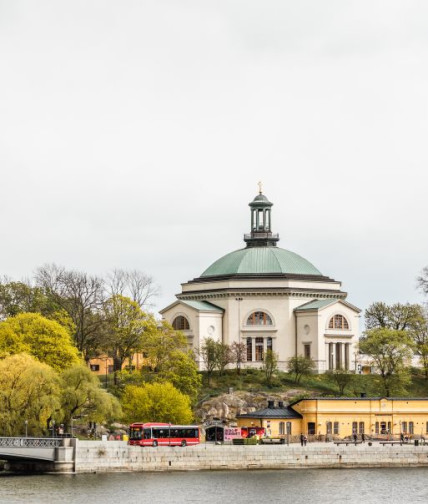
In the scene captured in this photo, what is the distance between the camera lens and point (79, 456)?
95.9 metres

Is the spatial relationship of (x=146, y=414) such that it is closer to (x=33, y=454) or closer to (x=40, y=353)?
(x=40, y=353)

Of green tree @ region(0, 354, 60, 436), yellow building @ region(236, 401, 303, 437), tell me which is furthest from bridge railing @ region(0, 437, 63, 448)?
yellow building @ region(236, 401, 303, 437)

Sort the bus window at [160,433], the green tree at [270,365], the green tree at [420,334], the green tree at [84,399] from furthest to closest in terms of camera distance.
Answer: the green tree at [420,334], the green tree at [270,365], the green tree at [84,399], the bus window at [160,433]

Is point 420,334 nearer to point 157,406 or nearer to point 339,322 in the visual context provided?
point 339,322

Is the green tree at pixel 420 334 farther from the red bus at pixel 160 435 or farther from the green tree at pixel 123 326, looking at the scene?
the red bus at pixel 160 435

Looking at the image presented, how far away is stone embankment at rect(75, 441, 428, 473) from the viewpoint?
96.9 meters

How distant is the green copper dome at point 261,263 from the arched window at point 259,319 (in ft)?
12.9

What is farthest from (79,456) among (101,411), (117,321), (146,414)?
(117,321)

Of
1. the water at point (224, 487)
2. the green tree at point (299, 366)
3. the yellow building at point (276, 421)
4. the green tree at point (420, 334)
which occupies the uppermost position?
the green tree at point (420, 334)

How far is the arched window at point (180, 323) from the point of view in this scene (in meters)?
144

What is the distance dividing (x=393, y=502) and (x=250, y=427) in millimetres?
25920

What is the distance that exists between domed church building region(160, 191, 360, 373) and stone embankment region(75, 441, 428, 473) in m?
37.0

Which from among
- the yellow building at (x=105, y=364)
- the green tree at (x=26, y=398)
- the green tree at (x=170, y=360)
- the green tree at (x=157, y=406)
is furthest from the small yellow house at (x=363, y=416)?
the yellow building at (x=105, y=364)

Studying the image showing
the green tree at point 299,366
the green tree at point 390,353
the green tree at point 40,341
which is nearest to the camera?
the green tree at point 40,341
